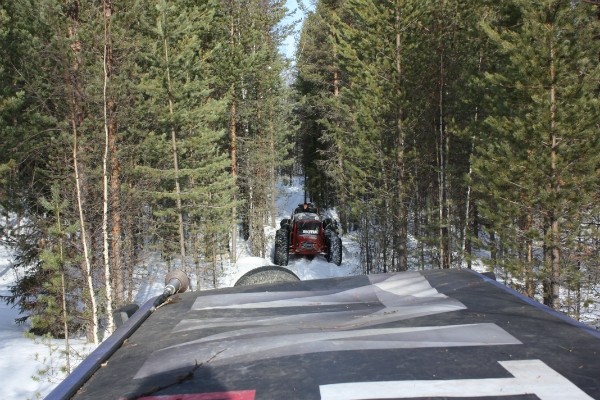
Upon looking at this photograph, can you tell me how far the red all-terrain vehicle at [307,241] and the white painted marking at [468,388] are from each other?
1592 centimetres

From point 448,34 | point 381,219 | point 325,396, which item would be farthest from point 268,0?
point 325,396

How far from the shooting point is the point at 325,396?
186 centimetres

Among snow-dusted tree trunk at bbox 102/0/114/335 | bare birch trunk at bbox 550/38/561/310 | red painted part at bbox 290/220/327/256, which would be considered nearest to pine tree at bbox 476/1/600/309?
bare birch trunk at bbox 550/38/561/310

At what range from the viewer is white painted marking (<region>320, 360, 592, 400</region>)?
1834mm

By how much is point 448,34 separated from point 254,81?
10264 millimetres

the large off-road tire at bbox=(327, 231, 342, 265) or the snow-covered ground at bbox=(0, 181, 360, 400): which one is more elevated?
the large off-road tire at bbox=(327, 231, 342, 265)

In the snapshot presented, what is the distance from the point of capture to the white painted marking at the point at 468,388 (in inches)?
72.2

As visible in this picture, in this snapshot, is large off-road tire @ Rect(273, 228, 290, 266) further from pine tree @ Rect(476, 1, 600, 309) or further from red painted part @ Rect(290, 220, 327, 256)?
pine tree @ Rect(476, 1, 600, 309)

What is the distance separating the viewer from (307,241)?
18.3 m

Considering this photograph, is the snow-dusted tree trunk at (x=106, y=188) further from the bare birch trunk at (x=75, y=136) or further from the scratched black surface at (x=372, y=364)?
the scratched black surface at (x=372, y=364)

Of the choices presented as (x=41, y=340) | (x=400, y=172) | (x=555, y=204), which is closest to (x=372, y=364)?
(x=555, y=204)

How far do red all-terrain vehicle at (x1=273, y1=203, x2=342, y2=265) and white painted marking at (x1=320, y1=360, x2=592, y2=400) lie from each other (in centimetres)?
1592

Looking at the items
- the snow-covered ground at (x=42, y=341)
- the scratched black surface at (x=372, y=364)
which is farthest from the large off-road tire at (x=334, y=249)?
the scratched black surface at (x=372, y=364)

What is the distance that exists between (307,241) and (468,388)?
646 inches
